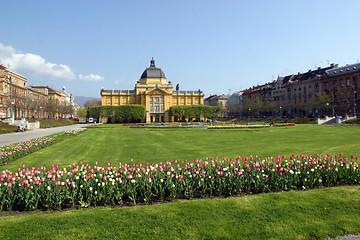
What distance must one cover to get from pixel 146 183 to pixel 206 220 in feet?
7.17

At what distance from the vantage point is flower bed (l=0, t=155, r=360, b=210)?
21.8 ft

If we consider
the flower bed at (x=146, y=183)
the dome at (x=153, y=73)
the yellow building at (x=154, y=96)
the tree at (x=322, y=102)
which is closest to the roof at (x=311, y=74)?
the tree at (x=322, y=102)

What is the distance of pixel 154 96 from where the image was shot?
285 ft

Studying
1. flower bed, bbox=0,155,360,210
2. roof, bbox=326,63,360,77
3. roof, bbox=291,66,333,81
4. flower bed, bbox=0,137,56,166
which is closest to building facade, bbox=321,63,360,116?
roof, bbox=326,63,360,77

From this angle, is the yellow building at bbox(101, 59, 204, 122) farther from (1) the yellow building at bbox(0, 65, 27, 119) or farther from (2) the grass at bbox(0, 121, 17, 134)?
(2) the grass at bbox(0, 121, 17, 134)

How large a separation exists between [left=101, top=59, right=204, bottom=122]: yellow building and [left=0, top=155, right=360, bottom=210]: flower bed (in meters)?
75.8

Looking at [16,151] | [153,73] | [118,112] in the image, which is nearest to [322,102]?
[153,73]

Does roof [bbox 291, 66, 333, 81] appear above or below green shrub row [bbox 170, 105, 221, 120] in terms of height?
above

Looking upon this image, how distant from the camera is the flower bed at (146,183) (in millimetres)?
6648

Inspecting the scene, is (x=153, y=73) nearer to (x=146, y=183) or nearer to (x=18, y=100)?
(x=18, y=100)

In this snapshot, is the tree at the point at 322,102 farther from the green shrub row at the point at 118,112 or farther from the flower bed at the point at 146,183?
the flower bed at the point at 146,183

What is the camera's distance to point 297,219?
19.1 ft

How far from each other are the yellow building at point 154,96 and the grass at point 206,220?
77.4 m

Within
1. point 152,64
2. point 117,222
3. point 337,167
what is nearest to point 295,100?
point 152,64
